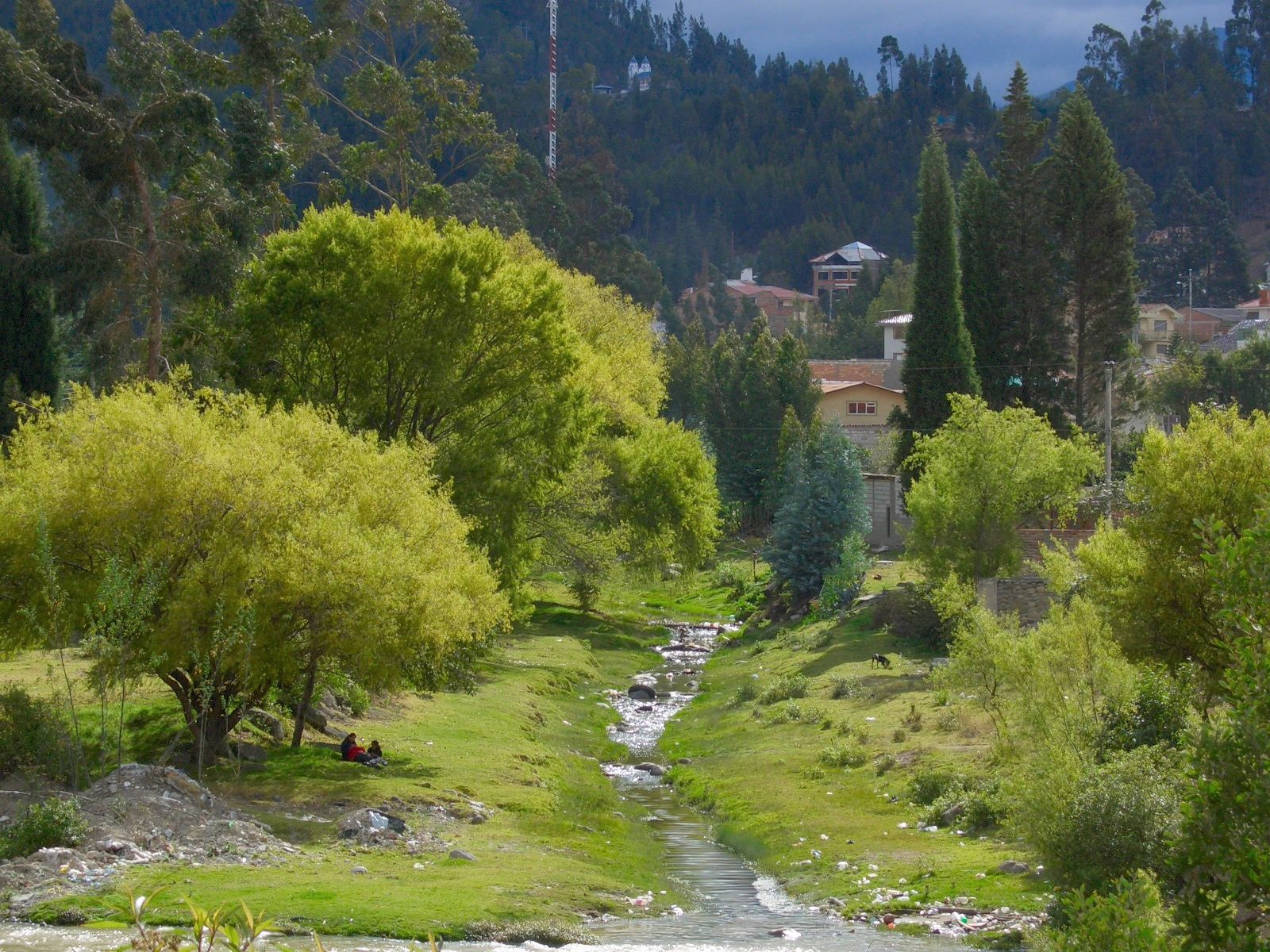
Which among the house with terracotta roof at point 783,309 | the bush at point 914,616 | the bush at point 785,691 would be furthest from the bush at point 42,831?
the house with terracotta roof at point 783,309

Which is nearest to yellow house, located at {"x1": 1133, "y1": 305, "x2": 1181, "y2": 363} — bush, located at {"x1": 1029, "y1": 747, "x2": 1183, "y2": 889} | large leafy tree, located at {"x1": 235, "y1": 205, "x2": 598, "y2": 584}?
large leafy tree, located at {"x1": 235, "y1": 205, "x2": 598, "y2": 584}

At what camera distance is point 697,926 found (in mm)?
22594

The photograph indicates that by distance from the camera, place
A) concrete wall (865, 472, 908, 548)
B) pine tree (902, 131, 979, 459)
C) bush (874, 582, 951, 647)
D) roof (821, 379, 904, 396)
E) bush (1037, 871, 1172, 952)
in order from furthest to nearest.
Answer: roof (821, 379, 904, 396)
concrete wall (865, 472, 908, 548)
pine tree (902, 131, 979, 459)
bush (874, 582, 951, 647)
bush (1037, 871, 1172, 952)

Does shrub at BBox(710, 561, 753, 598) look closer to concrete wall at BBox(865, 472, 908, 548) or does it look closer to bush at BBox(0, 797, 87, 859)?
concrete wall at BBox(865, 472, 908, 548)

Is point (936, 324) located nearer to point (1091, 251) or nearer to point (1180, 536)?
point (1091, 251)

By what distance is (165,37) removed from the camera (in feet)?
195

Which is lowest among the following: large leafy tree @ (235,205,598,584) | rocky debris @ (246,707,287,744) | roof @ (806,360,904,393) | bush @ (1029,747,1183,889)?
rocky debris @ (246,707,287,744)

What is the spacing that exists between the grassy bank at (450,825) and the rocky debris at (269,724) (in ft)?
2.28

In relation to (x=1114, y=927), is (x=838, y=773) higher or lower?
lower

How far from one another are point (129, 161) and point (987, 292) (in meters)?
46.6

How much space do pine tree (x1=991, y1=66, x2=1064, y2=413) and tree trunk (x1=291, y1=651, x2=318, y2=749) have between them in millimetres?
52830

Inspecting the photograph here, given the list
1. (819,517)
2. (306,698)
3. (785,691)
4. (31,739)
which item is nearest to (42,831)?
(31,739)

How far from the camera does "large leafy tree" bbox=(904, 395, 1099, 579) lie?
46.2m

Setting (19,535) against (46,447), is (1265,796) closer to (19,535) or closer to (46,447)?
(19,535)
